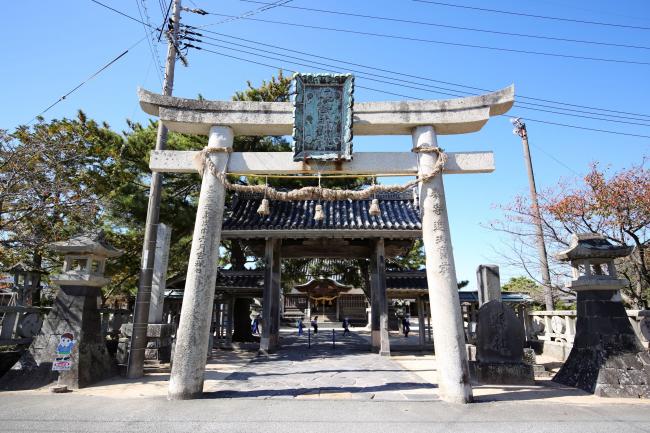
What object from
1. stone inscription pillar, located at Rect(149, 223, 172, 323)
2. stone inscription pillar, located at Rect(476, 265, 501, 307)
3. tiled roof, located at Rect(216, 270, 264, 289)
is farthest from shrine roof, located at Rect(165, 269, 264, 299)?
stone inscription pillar, located at Rect(476, 265, 501, 307)

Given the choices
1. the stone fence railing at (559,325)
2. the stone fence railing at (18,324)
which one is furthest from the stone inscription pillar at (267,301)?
the stone fence railing at (559,325)

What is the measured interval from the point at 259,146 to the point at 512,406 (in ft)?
44.4

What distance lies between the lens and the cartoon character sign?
22.7 ft

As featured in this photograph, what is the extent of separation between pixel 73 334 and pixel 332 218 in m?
8.38

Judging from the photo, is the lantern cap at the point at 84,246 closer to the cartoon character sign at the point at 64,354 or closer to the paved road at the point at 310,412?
the cartoon character sign at the point at 64,354

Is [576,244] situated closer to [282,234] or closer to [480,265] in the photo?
[480,265]

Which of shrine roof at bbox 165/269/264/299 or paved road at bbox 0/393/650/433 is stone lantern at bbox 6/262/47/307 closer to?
paved road at bbox 0/393/650/433

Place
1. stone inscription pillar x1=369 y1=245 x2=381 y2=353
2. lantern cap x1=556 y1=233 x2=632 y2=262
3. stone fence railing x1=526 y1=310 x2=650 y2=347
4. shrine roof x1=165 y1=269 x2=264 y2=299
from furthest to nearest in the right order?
shrine roof x1=165 y1=269 x2=264 y2=299 < stone inscription pillar x1=369 y1=245 x2=381 y2=353 < stone fence railing x1=526 y1=310 x2=650 y2=347 < lantern cap x1=556 y1=233 x2=632 y2=262

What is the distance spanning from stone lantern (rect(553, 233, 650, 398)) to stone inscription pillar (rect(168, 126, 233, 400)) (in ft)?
23.6

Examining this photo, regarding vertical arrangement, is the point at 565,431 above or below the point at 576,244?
below

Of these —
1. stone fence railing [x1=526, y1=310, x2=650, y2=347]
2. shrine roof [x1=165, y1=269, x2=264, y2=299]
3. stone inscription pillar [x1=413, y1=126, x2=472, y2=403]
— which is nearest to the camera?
stone inscription pillar [x1=413, y1=126, x2=472, y2=403]

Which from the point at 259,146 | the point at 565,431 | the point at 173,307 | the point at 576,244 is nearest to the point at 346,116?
the point at 576,244

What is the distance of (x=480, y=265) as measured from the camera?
966 centimetres

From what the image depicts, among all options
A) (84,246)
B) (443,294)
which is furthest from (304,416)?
(84,246)
